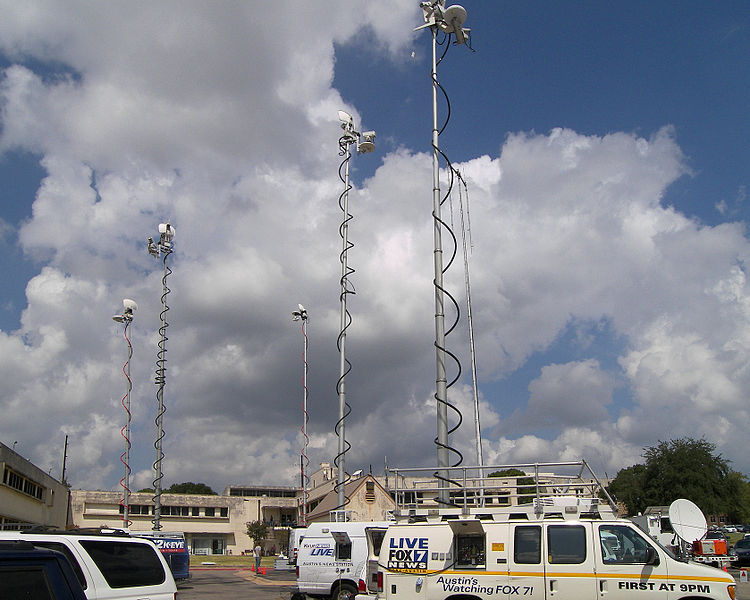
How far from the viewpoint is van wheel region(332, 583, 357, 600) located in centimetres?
1738

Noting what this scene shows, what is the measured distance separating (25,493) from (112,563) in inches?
1295

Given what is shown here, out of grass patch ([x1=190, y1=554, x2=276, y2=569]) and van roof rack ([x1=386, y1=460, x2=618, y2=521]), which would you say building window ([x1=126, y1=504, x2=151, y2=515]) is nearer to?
grass patch ([x1=190, y1=554, x2=276, y2=569])

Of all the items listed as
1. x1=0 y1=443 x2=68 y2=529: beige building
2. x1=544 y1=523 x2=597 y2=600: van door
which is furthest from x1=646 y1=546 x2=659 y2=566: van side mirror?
x1=0 y1=443 x2=68 y2=529: beige building

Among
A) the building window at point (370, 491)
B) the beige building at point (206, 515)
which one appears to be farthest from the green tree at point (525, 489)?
the beige building at point (206, 515)

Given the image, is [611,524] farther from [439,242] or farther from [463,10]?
[463,10]

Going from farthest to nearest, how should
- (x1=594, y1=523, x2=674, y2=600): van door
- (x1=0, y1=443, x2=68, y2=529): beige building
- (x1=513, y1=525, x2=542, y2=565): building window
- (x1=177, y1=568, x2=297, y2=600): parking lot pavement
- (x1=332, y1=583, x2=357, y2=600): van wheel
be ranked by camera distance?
(x1=0, y1=443, x2=68, y2=529): beige building < (x1=177, y1=568, x2=297, y2=600): parking lot pavement < (x1=332, y1=583, x2=357, y2=600): van wheel < (x1=513, y1=525, x2=542, y2=565): building window < (x1=594, y1=523, x2=674, y2=600): van door

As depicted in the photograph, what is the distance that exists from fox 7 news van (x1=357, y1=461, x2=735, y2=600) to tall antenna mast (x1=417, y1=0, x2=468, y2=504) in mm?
1066

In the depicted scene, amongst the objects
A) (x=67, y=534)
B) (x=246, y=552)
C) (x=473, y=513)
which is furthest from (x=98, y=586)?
(x=246, y=552)

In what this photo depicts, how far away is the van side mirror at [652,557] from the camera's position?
1002 centimetres

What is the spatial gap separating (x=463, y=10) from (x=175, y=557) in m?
21.4

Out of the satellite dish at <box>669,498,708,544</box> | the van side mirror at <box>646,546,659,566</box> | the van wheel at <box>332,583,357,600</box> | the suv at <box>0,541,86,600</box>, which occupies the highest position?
the suv at <box>0,541,86,600</box>

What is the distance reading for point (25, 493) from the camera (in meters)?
36.7

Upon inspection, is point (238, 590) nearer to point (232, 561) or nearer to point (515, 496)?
point (515, 496)

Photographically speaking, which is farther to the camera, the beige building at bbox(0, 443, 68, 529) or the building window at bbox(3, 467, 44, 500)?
the building window at bbox(3, 467, 44, 500)
